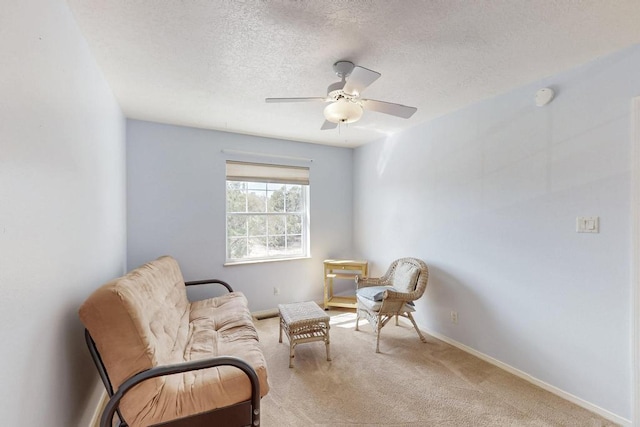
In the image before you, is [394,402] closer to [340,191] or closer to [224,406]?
[224,406]

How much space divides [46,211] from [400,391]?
2408 mm

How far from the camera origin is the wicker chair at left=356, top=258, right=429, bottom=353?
2.81m

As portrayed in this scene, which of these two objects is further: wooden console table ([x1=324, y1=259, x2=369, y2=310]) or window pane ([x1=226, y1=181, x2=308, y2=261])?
wooden console table ([x1=324, y1=259, x2=369, y2=310])

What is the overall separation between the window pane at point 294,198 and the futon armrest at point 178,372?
9.06 feet

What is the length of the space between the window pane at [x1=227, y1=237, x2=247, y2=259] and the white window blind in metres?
0.79

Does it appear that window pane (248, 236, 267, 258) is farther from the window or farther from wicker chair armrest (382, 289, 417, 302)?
wicker chair armrest (382, 289, 417, 302)

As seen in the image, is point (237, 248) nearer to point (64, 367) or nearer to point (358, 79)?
point (64, 367)

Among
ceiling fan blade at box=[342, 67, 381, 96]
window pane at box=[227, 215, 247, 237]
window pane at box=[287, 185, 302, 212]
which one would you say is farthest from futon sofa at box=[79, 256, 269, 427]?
window pane at box=[287, 185, 302, 212]

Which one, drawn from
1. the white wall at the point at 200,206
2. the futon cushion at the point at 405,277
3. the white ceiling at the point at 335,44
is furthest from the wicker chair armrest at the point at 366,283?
the white ceiling at the point at 335,44

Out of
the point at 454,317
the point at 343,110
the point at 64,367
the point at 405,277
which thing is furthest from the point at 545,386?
the point at 64,367

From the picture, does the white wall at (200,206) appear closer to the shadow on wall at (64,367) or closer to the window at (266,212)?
the window at (266,212)

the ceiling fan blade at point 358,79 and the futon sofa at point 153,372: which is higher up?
the ceiling fan blade at point 358,79

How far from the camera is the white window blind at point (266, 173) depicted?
364 cm

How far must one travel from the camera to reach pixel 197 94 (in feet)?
8.10
